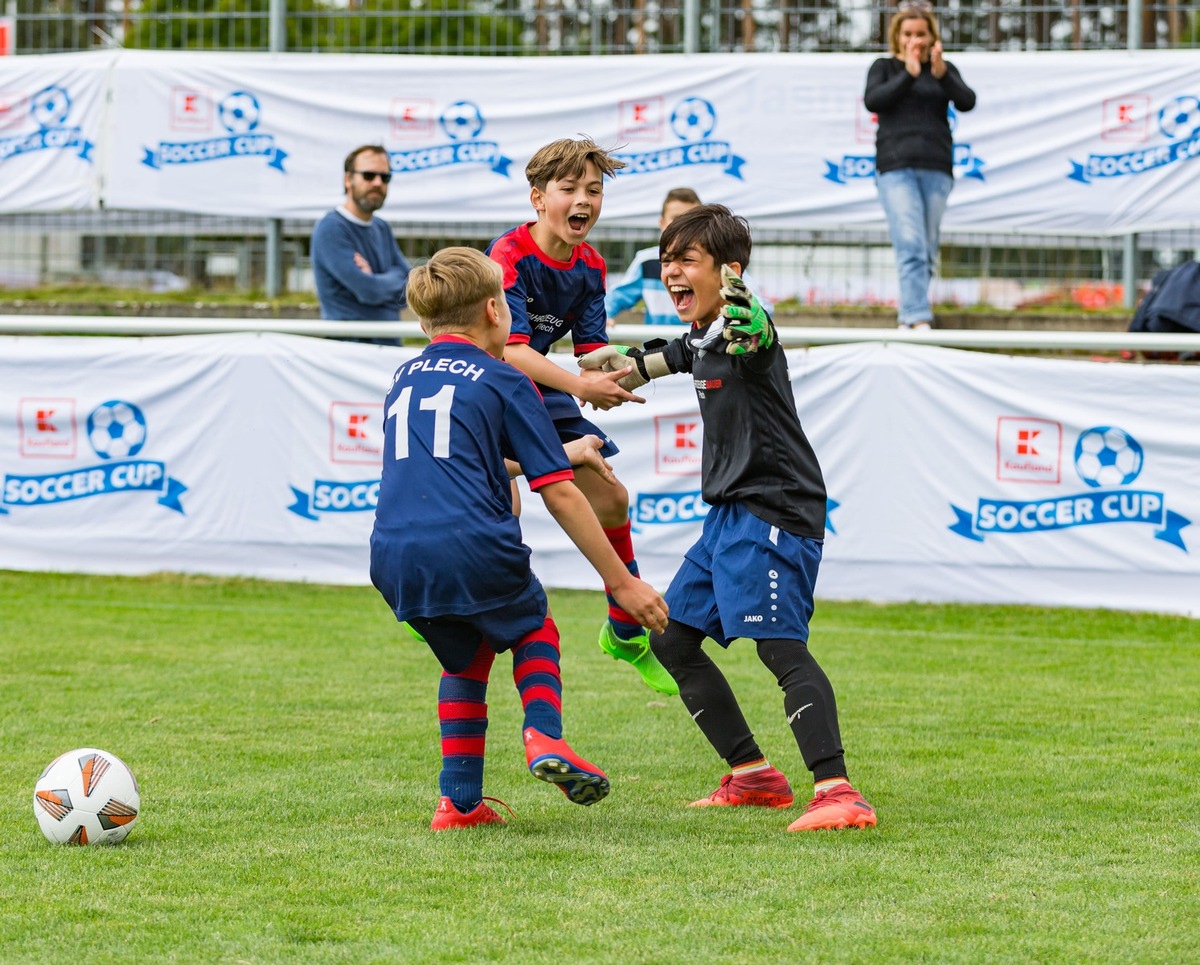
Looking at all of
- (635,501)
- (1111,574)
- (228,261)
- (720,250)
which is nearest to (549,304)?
(720,250)

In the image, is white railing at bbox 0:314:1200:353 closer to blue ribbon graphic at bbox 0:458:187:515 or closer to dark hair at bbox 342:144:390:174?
blue ribbon graphic at bbox 0:458:187:515

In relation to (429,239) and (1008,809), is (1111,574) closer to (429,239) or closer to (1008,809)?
(1008,809)

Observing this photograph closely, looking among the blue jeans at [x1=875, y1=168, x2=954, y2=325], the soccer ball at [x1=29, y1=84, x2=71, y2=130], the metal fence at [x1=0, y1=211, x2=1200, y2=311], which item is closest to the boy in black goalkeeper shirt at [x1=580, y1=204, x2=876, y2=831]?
the blue jeans at [x1=875, y1=168, x2=954, y2=325]

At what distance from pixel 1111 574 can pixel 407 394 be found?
5.38 meters

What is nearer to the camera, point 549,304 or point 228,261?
point 549,304

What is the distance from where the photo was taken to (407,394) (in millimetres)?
4270

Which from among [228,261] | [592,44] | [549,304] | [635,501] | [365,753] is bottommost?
[365,753]

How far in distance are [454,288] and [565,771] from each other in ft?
4.42

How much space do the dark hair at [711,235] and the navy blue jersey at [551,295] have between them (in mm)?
749

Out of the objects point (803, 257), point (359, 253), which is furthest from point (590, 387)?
point (803, 257)

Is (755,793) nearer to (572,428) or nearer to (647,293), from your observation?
(572,428)

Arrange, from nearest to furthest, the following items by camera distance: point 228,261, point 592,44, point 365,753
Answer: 1. point 365,753
2. point 592,44
3. point 228,261

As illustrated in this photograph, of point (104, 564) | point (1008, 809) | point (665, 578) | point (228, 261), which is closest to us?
point (1008, 809)

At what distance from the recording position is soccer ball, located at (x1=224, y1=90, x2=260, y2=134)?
1211cm
